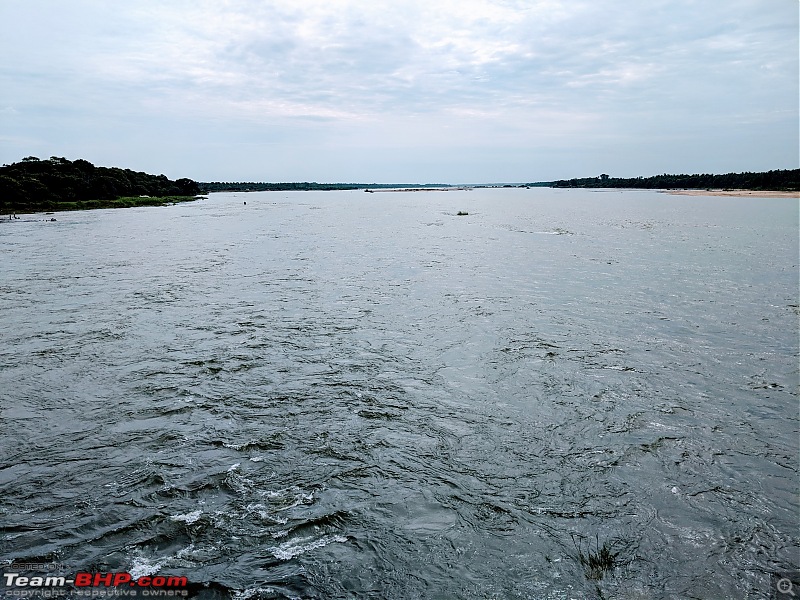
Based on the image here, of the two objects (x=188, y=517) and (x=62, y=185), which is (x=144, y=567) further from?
(x=62, y=185)

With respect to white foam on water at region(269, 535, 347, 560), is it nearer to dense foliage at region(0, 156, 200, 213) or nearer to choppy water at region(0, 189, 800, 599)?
choppy water at region(0, 189, 800, 599)

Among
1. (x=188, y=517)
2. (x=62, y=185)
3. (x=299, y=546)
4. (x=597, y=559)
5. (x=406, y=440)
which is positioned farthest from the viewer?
(x=62, y=185)

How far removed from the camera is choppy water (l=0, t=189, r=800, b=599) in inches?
263

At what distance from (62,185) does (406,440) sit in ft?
372

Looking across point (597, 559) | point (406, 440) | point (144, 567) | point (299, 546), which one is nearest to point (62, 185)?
point (406, 440)

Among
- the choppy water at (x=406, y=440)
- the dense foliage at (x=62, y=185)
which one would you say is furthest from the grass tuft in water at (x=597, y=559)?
the dense foliage at (x=62, y=185)

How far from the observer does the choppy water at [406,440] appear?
6691 mm

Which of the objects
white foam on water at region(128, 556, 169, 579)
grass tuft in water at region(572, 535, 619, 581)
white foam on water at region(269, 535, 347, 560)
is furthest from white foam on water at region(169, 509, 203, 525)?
grass tuft in water at region(572, 535, 619, 581)

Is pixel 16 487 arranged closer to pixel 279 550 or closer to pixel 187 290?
pixel 279 550

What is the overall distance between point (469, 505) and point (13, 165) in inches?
5485

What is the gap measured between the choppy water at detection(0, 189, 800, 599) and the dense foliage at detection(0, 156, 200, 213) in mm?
75912

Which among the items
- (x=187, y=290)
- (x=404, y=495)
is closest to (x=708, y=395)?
(x=404, y=495)

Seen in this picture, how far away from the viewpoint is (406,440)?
9.84 meters

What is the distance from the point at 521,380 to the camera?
42.2ft
